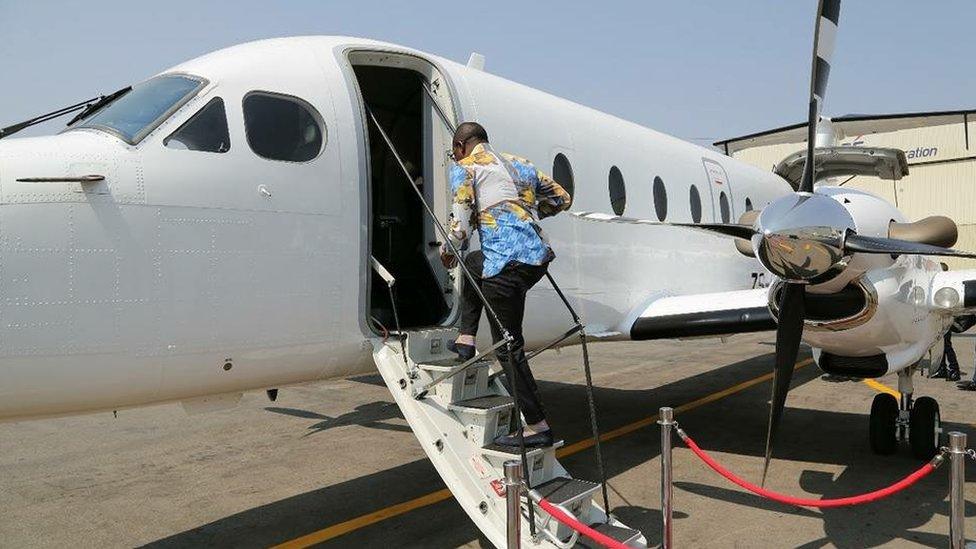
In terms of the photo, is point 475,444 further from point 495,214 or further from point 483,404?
point 495,214

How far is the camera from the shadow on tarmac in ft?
18.4

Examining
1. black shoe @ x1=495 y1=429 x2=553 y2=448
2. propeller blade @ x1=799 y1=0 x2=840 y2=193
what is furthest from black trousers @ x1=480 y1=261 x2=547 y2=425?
propeller blade @ x1=799 y1=0 x2=840 y2=193

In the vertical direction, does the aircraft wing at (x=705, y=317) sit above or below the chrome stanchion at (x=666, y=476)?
above

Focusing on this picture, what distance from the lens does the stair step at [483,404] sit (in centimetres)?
512

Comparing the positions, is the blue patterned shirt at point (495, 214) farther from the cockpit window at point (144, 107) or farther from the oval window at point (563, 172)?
the oval window at point (563, 172)

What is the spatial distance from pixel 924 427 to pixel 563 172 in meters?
4.38

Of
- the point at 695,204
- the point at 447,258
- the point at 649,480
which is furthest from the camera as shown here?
the point at 695,204

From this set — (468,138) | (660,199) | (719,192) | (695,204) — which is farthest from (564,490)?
(719,192)

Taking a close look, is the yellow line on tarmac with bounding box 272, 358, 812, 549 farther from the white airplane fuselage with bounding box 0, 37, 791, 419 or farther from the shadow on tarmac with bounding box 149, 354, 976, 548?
the white airplane fuselage with bounding box 0, 37, 791, 419

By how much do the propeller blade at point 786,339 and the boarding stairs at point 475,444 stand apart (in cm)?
158

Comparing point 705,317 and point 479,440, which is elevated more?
point 705,317

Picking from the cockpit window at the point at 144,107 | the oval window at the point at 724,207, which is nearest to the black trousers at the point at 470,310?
the cockpit window at the point at 144,107

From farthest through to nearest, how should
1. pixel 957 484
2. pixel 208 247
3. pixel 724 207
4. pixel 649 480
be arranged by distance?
pixel 724 207 → pixel 649 480 → pixel 208 247 → pixel 957 484

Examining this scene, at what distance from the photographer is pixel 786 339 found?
223 inches
